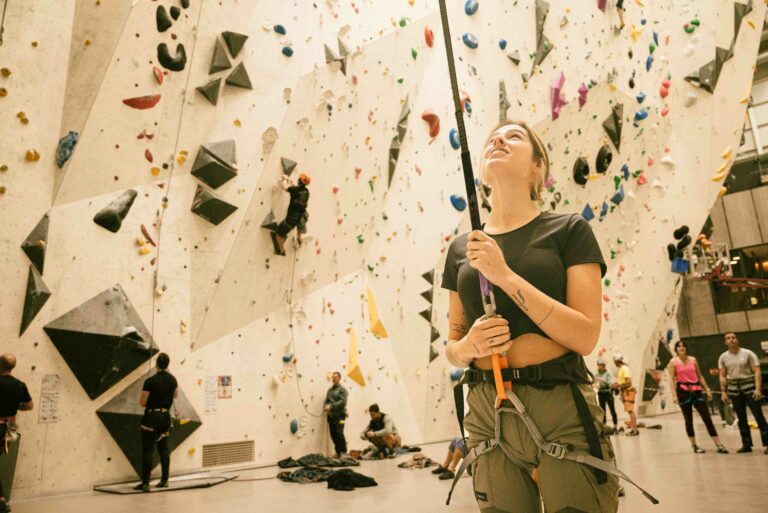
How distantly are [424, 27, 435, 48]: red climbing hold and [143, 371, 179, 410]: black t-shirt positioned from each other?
24.6 feet

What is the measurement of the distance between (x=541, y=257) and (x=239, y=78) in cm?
756

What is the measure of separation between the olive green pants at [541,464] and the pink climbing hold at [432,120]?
9.65m

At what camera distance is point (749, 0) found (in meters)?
13.7

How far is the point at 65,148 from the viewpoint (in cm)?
648

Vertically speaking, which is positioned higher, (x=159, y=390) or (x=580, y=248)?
(x=580, y=248)

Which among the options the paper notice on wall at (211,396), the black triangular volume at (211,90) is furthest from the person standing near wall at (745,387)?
the black triangular volume at (211,90)

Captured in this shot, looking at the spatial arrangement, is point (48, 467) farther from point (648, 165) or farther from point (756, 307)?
point (756, 307)

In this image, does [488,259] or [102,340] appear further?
[102,340]

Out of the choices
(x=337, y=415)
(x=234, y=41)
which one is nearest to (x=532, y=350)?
(x=337, y=415)

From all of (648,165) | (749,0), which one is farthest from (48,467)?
(749,0)

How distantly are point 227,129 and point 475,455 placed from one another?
7.39 meters

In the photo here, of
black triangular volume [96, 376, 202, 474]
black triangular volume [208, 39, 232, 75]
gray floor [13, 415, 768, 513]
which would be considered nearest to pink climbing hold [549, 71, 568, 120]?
black triangular volume [208, 39, 232, 75]

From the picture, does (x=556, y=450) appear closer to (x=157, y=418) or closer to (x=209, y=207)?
(x=157, y=418)

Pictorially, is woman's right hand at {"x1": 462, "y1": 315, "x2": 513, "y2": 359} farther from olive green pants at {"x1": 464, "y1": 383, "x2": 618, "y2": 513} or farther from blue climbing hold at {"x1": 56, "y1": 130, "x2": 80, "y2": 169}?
blue climbing hold at {"x1": 56, "y1": 130, "x2": 80, "y2": 169}
